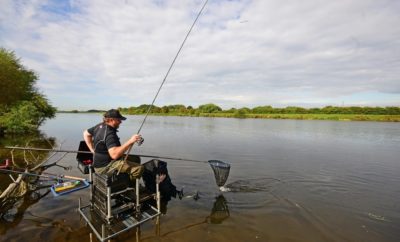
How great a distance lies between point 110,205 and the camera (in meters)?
4.38

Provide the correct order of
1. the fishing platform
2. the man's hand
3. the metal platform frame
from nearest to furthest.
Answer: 1. the man's hand
2. the fishing platform
3. the metal platform frame

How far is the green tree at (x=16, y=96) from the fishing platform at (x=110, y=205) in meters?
18.3

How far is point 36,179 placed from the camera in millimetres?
7727

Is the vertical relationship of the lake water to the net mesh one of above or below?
below

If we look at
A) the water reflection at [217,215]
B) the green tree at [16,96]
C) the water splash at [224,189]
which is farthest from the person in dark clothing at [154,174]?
the green tree at [16,96]

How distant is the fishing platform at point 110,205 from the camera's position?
4.43m

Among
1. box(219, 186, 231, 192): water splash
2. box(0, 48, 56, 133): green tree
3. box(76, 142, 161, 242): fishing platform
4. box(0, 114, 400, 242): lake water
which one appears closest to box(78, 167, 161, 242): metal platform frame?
box(76, 142, 161, 242): fishing platform

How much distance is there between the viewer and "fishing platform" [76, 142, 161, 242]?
174 inches

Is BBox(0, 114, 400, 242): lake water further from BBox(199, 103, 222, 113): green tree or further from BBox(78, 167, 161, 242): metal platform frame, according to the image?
BBox(199, 103, 222, 113): green tree

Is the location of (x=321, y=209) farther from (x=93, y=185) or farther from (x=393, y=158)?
(x=393, y=158)

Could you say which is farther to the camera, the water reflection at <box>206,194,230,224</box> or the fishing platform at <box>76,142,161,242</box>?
the water reflection at <box>206,194,230,224</box>

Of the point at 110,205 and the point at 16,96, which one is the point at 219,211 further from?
the point at 16,96

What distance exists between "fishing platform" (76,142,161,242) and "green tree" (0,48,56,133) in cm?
1830

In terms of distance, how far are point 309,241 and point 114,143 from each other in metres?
4.62
